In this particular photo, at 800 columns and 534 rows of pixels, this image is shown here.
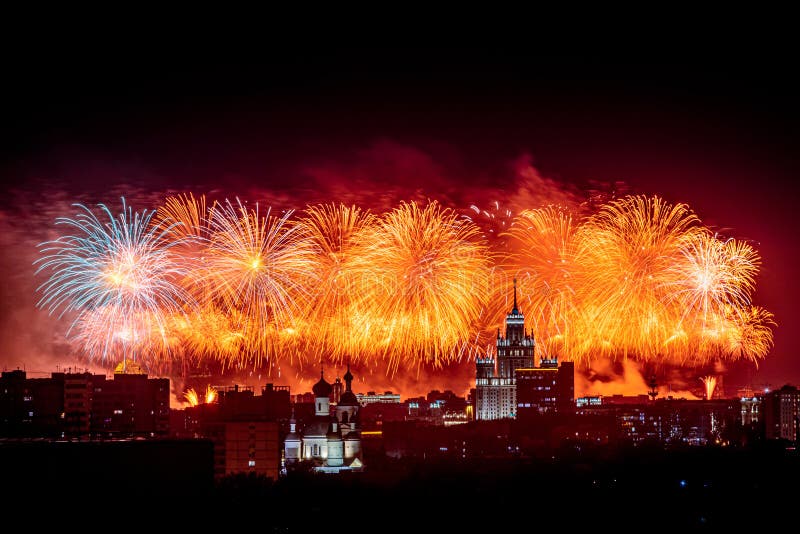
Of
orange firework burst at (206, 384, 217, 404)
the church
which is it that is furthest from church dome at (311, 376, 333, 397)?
orange firework burst at (206, 384, 217, 404)

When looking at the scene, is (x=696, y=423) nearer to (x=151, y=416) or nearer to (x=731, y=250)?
(x=151, y=416)

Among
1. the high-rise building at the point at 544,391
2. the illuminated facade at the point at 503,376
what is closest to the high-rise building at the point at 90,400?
the high-rise building at the point at 544,391

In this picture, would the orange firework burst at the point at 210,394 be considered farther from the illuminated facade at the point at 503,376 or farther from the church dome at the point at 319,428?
the illuminated facade at the point at 503,376

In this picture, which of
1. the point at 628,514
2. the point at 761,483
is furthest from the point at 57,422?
the point at 761,483

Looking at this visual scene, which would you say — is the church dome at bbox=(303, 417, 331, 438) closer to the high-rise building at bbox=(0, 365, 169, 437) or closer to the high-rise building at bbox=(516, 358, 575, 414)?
the high-rise building at bbox=(0, 365, 169, 437)

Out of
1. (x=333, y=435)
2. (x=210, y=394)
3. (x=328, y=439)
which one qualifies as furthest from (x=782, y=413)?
(x=210, y=394)

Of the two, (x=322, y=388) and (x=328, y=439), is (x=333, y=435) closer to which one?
(x=328, y=439)

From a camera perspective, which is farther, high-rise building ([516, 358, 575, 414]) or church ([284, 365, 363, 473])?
high-rise building ([516, 358, 575, 414])
